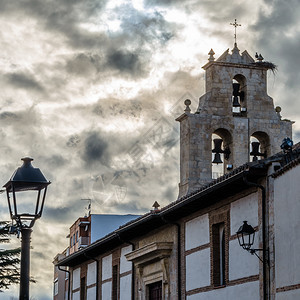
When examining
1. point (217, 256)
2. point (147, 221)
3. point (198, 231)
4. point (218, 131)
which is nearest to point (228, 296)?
point (217, 256)

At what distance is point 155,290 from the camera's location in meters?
24.2

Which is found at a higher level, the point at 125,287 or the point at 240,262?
the point at 125,287

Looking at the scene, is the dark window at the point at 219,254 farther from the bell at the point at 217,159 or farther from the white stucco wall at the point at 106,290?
the bell at the point at 217,159

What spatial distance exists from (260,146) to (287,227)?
18.3 metres

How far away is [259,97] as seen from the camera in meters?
33.5

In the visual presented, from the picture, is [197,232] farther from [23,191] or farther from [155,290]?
[23,191]

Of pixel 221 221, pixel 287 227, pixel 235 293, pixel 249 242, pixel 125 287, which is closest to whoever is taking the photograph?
pixel 287 227

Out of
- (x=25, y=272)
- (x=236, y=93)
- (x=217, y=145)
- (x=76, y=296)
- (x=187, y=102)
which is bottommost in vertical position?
(x=25, y=272)

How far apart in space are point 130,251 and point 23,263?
56.1ft

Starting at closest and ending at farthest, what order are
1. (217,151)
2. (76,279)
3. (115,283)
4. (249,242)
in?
1. (249,242)
2. (115,283)
3. (217,151)
4. (76,279)

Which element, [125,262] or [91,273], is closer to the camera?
[125,262]

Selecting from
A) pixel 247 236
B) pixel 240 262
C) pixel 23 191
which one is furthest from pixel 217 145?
pixel 23 191

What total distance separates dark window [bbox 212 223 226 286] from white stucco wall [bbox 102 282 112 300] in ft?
32.6

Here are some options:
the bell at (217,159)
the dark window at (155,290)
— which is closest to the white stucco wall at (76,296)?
the bell at (217,159)
